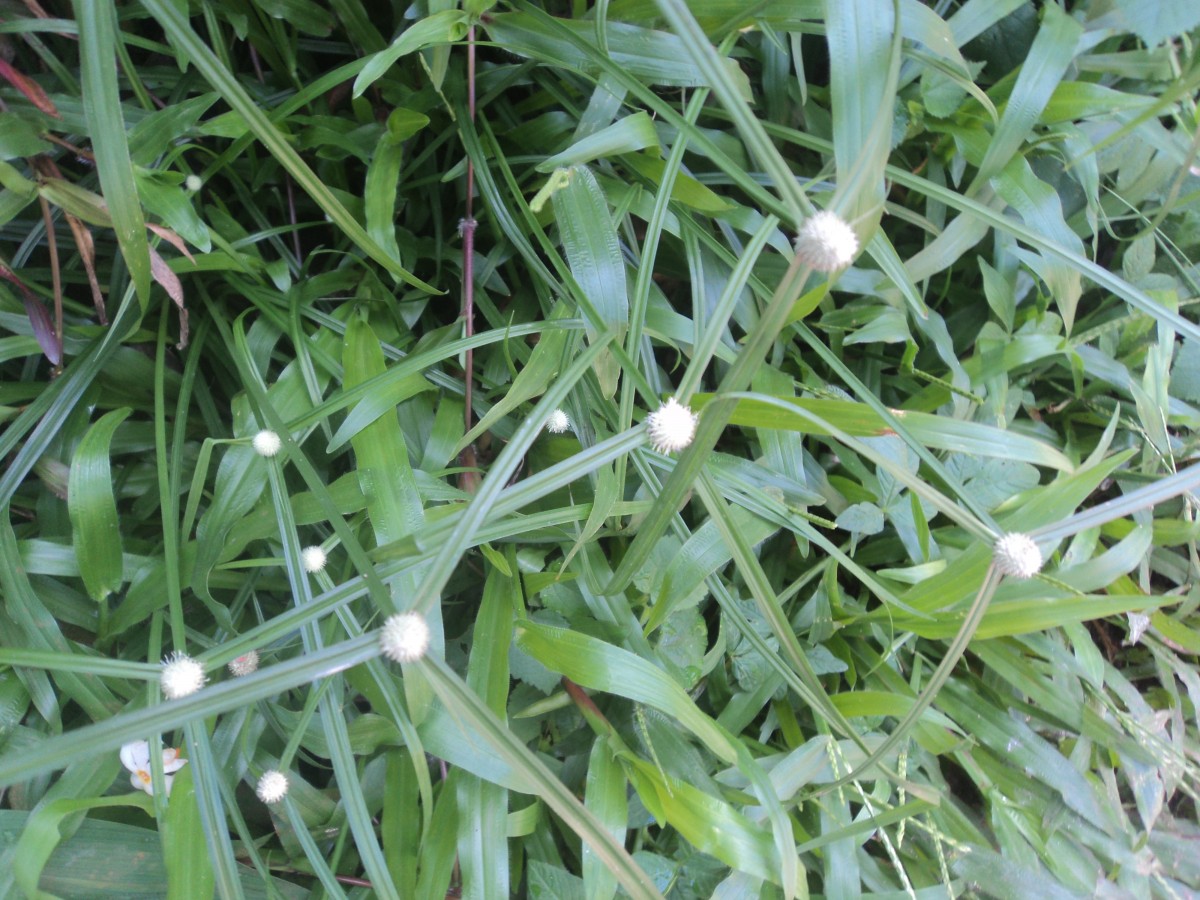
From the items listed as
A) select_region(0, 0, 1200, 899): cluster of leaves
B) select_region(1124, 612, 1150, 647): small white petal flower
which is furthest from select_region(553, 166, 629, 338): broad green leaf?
select_region(1124, 612, 1150, 647): small white petal flower

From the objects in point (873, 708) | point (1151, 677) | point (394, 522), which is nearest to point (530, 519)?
point (394, 522)

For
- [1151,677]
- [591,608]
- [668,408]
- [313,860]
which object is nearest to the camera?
[668,408]

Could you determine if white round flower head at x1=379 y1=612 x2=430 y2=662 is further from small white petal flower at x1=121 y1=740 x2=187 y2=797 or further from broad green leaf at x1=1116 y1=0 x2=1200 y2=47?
broad green leaf at x1=1116 y1=0 x2=1200 y2=47

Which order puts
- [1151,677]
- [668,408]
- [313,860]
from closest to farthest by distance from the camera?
[668,408]
[313,860]
[1151,677]

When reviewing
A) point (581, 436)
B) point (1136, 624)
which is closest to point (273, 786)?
point (581, 436)

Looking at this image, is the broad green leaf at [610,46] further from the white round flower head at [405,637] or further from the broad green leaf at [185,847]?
the broad green leaf at [185,847]

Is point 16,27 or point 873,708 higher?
point 16,27

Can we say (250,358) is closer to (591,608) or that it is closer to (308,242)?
(308,242)
